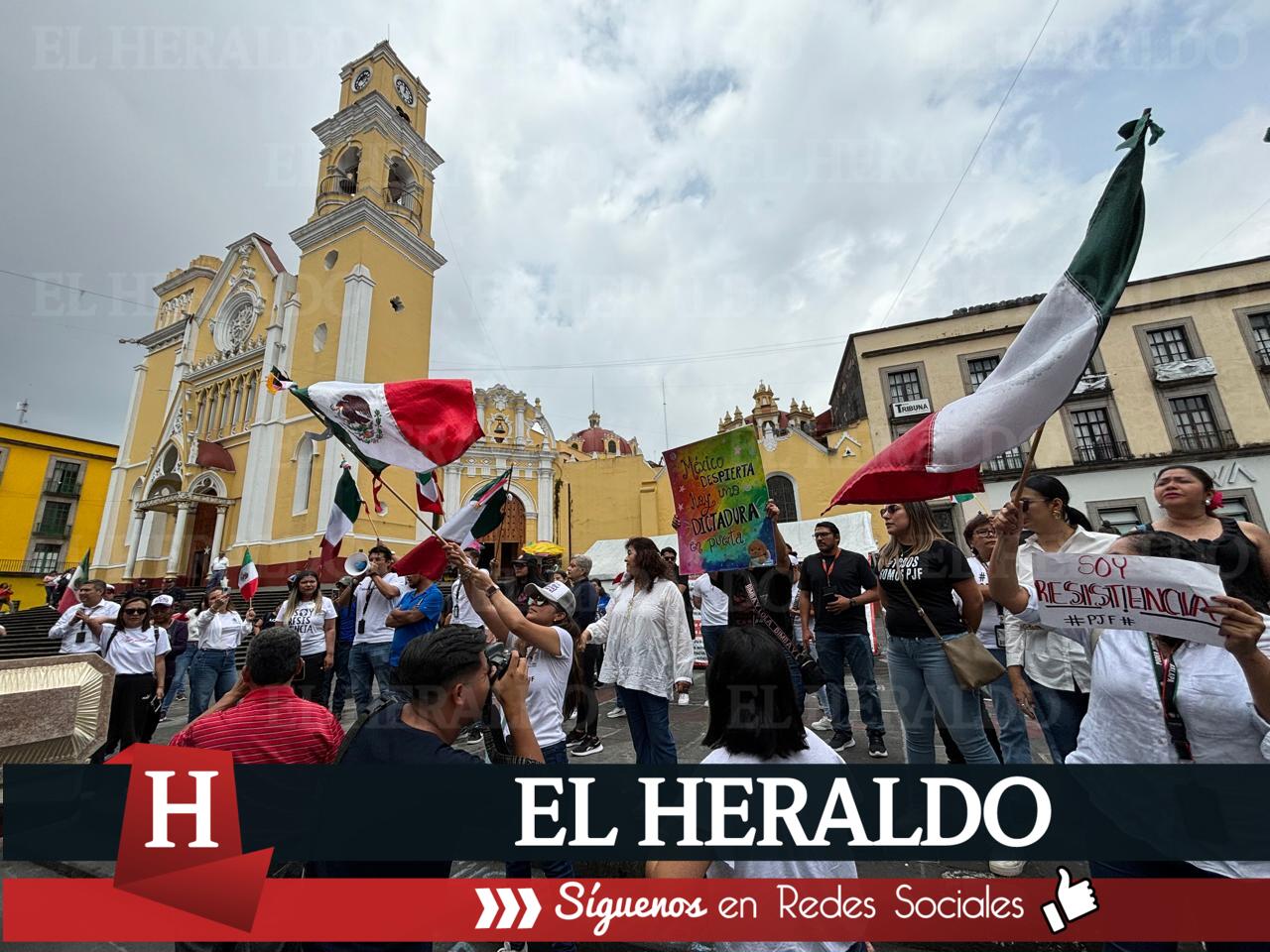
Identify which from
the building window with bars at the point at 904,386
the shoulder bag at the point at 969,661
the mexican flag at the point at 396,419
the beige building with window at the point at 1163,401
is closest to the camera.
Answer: the shoulder bag at the point at 969,661

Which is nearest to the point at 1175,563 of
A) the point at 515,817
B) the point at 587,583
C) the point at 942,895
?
the point at 942,895

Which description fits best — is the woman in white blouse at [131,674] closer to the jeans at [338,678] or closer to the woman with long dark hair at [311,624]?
the woman with long dark hair at [311,624]

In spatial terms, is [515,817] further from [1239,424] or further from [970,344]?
[1239,424]

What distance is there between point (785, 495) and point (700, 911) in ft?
73.0

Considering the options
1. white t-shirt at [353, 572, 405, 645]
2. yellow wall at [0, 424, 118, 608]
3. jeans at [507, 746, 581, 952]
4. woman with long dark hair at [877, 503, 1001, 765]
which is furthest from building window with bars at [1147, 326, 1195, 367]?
yellow wall at [0, 424, 118, 608]

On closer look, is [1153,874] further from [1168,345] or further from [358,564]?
[1168,345]

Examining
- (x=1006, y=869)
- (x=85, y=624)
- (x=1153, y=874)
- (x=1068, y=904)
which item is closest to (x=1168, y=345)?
(x=1006, y=869)

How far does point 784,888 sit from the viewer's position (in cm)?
138

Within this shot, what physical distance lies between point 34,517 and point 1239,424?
5540 centimetres

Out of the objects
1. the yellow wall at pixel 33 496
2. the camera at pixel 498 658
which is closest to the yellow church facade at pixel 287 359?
the yellow wall at pixel 33 496

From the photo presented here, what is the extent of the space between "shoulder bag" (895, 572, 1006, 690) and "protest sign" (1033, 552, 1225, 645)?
118 centimetres

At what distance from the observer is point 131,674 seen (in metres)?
4.44

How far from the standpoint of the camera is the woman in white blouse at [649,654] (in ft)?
10.9

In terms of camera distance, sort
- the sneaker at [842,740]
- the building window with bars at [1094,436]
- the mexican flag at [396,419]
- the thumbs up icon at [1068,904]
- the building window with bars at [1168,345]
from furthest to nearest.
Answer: the building window with bars at [1168,345], the building window with bars at [1094,436], the sneaker at [842,740], the mexican flag at [396,419], the thumbs up icon at [1068,904]
